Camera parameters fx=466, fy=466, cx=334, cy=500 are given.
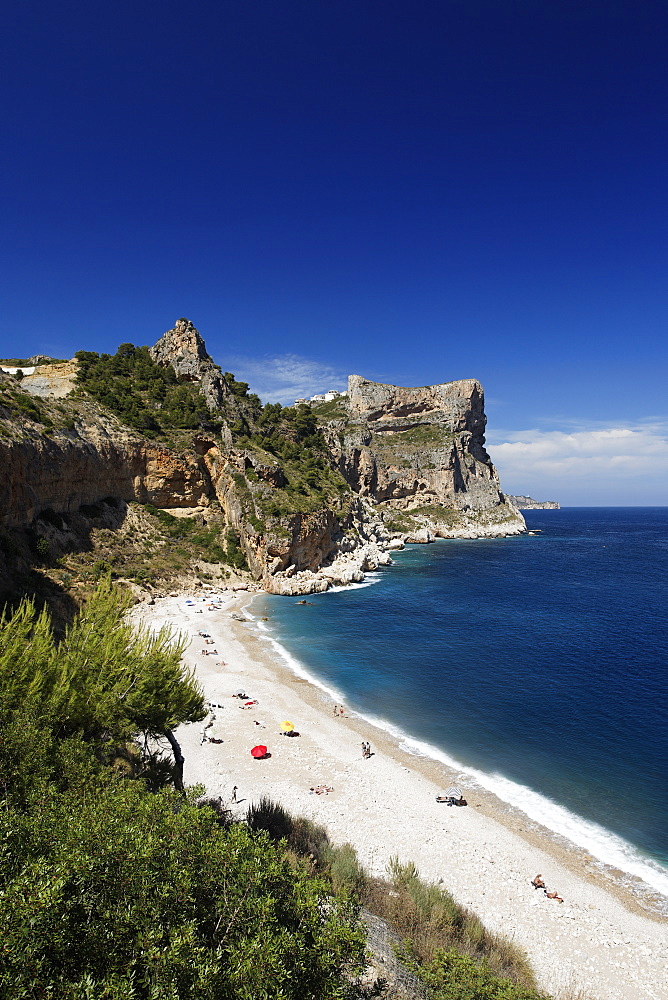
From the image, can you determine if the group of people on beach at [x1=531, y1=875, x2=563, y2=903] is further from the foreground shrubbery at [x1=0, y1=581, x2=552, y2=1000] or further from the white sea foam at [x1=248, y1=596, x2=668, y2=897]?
the foreground shrubbery at [x1=0, y1=581, x2=552, y2=1000]

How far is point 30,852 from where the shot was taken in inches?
216

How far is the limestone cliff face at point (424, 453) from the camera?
11188 centimetres

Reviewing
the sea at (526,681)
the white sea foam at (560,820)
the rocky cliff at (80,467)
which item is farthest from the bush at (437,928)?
the rocky cliff at (80,467)

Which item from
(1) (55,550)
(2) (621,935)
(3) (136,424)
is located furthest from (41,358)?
(2) (621,935)

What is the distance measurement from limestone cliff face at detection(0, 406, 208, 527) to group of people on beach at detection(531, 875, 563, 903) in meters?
32.0

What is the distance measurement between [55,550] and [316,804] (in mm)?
28727

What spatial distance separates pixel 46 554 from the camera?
3372 centimetres

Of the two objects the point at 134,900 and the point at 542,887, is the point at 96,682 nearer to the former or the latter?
the point at 134,900

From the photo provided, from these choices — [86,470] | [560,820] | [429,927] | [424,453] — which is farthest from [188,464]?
[424,453]

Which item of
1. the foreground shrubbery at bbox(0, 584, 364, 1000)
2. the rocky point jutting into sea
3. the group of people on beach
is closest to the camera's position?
the foreground shrubbery at bbox(0, 584, 364, 1000)

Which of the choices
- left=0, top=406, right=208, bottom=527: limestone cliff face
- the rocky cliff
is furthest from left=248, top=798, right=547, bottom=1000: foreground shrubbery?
the rocky cliff

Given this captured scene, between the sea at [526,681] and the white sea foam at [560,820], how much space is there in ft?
0.15

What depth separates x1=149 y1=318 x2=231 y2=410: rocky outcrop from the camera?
60.2m

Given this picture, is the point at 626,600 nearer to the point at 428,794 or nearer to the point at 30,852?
the point at 428,794
